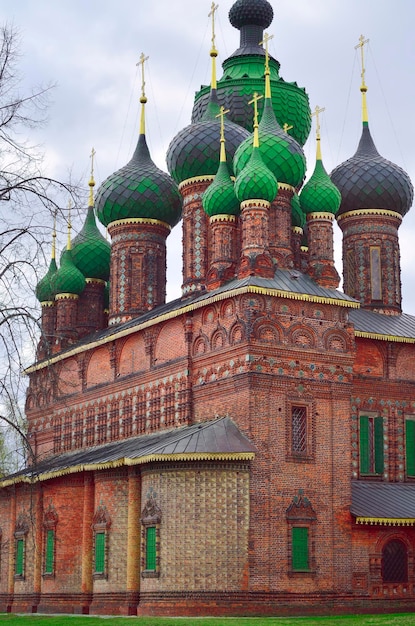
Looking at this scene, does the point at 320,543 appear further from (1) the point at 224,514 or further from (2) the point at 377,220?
(2) the point at 377,220

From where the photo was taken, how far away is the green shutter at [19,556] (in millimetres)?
25641

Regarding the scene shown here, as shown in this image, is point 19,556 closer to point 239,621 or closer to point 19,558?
point 19,558

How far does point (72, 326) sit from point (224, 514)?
1169 centimetres

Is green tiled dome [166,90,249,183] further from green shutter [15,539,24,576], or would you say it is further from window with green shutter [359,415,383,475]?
green shutter [15,539,24,576]

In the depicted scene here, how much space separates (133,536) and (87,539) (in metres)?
2.08

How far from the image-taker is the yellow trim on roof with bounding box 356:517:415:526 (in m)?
20.8

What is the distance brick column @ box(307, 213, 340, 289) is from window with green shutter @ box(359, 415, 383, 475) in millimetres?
3088

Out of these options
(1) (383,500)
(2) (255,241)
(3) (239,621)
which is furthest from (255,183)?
(3) (239,621)

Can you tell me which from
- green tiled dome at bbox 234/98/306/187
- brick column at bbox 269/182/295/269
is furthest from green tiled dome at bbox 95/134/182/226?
brick column at bbox 269/182/295/269

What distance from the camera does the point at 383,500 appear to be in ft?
72.2

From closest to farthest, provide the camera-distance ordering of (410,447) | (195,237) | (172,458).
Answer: (172,458) < (410,447) < (195,237)

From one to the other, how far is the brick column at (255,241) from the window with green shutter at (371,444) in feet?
13.7

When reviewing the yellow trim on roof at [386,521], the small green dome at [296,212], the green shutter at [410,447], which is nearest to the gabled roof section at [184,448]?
the yellow trim on roof at [386,521]

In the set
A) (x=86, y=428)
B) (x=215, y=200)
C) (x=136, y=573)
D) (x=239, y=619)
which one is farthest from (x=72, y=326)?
(x=239, y=619)
